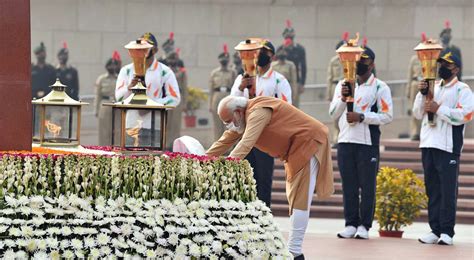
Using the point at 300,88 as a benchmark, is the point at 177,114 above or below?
below

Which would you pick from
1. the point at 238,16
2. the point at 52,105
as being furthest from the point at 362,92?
the point at 238,16

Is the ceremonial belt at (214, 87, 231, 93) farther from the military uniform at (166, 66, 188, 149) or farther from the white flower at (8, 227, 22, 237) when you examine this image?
the white flower at (8, 227, 22, 237)

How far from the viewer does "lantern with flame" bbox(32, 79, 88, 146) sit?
1103 centimetres

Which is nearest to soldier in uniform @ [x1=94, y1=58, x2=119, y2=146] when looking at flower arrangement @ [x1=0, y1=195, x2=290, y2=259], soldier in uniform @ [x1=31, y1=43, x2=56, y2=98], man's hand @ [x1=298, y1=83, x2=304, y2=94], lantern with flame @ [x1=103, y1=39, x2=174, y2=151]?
soldier in uniform @ [x1=31, y1=43, x2=56, y2=98]

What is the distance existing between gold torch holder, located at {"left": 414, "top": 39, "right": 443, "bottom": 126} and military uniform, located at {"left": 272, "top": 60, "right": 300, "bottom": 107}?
28.7ft

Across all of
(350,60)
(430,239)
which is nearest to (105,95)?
(350,60)

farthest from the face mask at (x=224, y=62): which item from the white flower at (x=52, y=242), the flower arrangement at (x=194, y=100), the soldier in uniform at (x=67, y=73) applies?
the white flower at (x=52, y=242)

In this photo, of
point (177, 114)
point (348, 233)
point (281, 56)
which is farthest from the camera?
point (281, 56)

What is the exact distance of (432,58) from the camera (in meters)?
16.0

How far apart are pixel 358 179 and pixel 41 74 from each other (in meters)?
11.7

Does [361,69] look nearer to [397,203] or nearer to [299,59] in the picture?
[397,203]

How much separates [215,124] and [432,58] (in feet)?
29.7

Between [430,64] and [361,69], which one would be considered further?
[361,69]

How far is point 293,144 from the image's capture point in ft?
40.1
